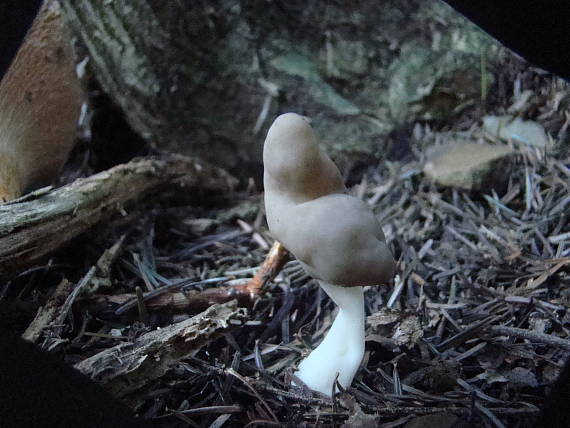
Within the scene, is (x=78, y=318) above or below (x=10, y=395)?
below

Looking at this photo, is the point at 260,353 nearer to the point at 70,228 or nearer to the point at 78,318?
the point at 78,318

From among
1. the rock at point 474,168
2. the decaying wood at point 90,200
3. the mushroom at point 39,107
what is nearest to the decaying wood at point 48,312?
the decaying wood at point 90,200

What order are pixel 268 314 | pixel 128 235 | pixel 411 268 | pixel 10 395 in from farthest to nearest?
pixel 128 235, pixel 411 268, pixel 268 314, pixel 10 395

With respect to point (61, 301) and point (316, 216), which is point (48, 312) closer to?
point (61, 301)

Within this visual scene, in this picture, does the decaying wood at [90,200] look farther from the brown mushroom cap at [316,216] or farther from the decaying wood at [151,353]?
the brown mushroom cap at [316,216]

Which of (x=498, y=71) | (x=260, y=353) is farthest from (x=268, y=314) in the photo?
(x=498, y=71)
